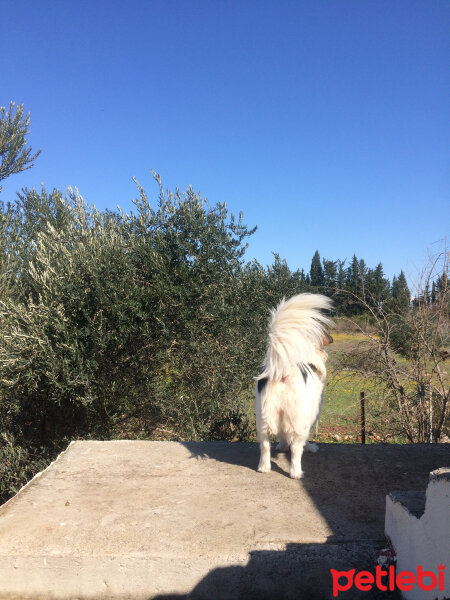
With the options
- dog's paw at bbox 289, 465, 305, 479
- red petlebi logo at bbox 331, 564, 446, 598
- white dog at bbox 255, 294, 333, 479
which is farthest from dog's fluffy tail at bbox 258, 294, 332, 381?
red petlebi logo at bbox 331, 564, 446, 598

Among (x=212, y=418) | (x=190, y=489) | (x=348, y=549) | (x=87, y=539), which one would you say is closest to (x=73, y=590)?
(x=87, y=539)

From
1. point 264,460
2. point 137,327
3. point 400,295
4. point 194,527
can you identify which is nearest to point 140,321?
point 137,327

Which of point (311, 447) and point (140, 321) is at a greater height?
point (140, 321)

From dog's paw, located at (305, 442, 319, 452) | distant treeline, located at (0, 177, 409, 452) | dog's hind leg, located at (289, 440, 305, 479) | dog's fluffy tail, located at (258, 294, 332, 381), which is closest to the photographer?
dog's fluffy tail, located at (258, 294, 332, 381)

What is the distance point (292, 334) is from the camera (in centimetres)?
398

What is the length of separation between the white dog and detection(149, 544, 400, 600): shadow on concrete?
1227 mm

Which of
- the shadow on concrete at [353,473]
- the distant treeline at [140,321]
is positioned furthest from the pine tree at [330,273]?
the shadow on concrete at [353,473]

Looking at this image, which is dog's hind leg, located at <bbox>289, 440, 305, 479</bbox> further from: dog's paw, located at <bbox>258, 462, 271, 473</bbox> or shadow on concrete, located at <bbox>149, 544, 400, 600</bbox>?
shadow on concrete, located at <bbox>149, 544, 400, 600</bbox>

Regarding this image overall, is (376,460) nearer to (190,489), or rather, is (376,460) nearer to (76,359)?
(190,489)

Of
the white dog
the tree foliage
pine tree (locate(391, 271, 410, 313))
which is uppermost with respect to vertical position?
the tree foliage

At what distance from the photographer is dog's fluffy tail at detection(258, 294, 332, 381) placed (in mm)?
3883

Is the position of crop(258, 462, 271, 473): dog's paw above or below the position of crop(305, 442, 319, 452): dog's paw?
below

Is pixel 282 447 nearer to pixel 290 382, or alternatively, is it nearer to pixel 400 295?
pixel 290 382

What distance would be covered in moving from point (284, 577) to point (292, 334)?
1.92 meters
